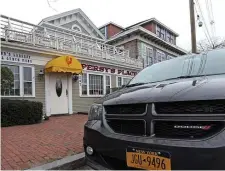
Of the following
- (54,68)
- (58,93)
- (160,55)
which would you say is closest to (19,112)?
(54,68)

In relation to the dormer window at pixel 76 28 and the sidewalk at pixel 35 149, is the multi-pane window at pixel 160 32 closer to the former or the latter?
the dormer window at pixel 76 28

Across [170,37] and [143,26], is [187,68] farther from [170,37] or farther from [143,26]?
[170,37]

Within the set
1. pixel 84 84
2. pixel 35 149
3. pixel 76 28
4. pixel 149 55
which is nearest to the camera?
pixel 35 149

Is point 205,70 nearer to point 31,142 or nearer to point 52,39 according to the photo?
point 31,142

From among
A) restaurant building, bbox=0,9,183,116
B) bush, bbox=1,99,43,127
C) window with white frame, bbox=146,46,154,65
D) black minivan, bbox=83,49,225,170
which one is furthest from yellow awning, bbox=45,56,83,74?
window with white frame, bbox=146,46,154,65

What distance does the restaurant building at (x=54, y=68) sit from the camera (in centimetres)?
1013

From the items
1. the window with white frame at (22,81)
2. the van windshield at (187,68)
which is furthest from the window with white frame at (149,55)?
the van windshield at (187,68)

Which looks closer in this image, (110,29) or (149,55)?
(149,55)

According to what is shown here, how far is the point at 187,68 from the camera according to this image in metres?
3.26

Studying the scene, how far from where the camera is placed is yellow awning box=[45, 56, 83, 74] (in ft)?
34.8

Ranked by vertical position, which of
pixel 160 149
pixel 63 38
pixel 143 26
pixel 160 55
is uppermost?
pixel 143 26

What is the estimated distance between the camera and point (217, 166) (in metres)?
1.70

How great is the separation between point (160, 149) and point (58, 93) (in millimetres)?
10296

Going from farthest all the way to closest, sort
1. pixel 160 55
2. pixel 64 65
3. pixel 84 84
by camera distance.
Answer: pixel 160 55, pixel 84 84, pixel 64 65
